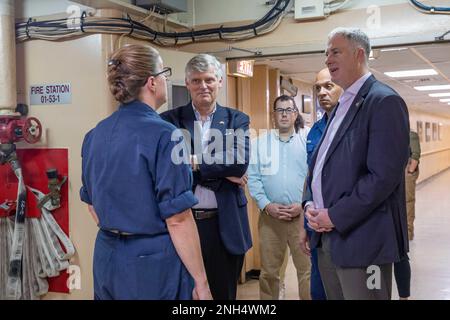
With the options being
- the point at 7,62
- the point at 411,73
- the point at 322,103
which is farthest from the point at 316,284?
the point at 411,73

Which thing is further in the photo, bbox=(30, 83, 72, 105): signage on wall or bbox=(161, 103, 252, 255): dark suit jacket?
bbox=(30, 83, 72, 105): signage on wall

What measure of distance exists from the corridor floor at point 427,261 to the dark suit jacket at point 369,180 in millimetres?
2103

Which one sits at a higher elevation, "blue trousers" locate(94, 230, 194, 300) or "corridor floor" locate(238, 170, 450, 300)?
"blue trousers" locate(94, 230, 194, 300)

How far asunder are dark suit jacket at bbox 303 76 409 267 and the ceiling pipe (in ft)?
6.36

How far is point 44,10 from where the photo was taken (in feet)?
9.46

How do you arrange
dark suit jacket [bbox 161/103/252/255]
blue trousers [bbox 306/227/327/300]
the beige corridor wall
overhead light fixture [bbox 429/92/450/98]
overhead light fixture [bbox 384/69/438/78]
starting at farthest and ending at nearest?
1. the beige corridor wall
2. overhead light fixture [bbox 429/92/450/98]
3. overhead light fixture [bbox 384/69/438/78]
4. blue trousers [bbox 306/227/327/300]
5. dark suit jacket [bbox 161/103/252/255]

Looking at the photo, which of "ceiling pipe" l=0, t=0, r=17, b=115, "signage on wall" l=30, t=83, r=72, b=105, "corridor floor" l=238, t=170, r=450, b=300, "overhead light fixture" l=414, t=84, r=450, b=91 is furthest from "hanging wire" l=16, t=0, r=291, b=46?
"overhead light fixture" l=414, t=84, r=450, b=91

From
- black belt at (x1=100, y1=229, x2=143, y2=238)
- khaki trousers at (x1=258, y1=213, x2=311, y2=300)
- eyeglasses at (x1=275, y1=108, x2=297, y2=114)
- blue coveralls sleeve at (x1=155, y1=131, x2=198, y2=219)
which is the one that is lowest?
khaki trousers at (x1=258, y1=213, x2=311, y2=300)

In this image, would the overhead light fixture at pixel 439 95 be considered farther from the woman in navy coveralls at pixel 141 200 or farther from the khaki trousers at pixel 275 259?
the woman in navy coveralls at pixel 141 200

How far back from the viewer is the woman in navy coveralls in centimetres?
143

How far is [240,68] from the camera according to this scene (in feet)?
12.3

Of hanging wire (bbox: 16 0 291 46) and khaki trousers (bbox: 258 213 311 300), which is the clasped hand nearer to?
khaki trousers (bbox: 258 213 311 300)

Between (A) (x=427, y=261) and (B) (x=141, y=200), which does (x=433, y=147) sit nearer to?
(A) (x=427, y=261)

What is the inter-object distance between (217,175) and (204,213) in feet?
0.62
